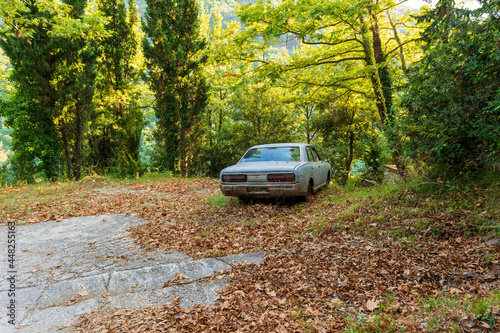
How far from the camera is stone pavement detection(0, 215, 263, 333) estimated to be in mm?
3305

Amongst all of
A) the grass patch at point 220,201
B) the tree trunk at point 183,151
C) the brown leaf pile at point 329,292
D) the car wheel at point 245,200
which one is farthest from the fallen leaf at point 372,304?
the tree trunk at point 183,151

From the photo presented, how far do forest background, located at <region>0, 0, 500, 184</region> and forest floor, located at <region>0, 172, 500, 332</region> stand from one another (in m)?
1.22

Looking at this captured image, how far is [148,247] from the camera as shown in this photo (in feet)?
16.8

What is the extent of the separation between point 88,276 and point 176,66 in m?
13.2

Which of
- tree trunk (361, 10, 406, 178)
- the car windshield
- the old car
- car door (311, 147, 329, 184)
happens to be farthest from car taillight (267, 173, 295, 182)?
tree trunk (361, 10, 406, 178)

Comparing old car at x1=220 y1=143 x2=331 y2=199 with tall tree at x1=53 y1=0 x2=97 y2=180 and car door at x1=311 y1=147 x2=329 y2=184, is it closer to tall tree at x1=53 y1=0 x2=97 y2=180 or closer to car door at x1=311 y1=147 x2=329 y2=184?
car door at x1=311 y1=147 x2=329 y2=184

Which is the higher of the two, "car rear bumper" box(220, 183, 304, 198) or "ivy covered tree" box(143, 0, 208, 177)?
"ivy covered tree" box(143, 0, 208, 177)

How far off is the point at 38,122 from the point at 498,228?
56.6 feet

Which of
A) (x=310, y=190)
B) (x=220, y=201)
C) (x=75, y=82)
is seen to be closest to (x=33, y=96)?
(x=75, y=82)

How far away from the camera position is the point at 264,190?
279 inches

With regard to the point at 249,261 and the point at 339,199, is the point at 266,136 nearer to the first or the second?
the point at 339,199

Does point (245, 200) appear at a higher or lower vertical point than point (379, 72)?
lower

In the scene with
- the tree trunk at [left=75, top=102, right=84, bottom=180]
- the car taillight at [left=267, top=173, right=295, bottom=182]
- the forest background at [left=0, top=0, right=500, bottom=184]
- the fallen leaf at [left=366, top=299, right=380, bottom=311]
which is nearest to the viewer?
the fallen leaf at [left=366, top=299, right=380, bottom=311]

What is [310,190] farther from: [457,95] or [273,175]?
[457,95]
